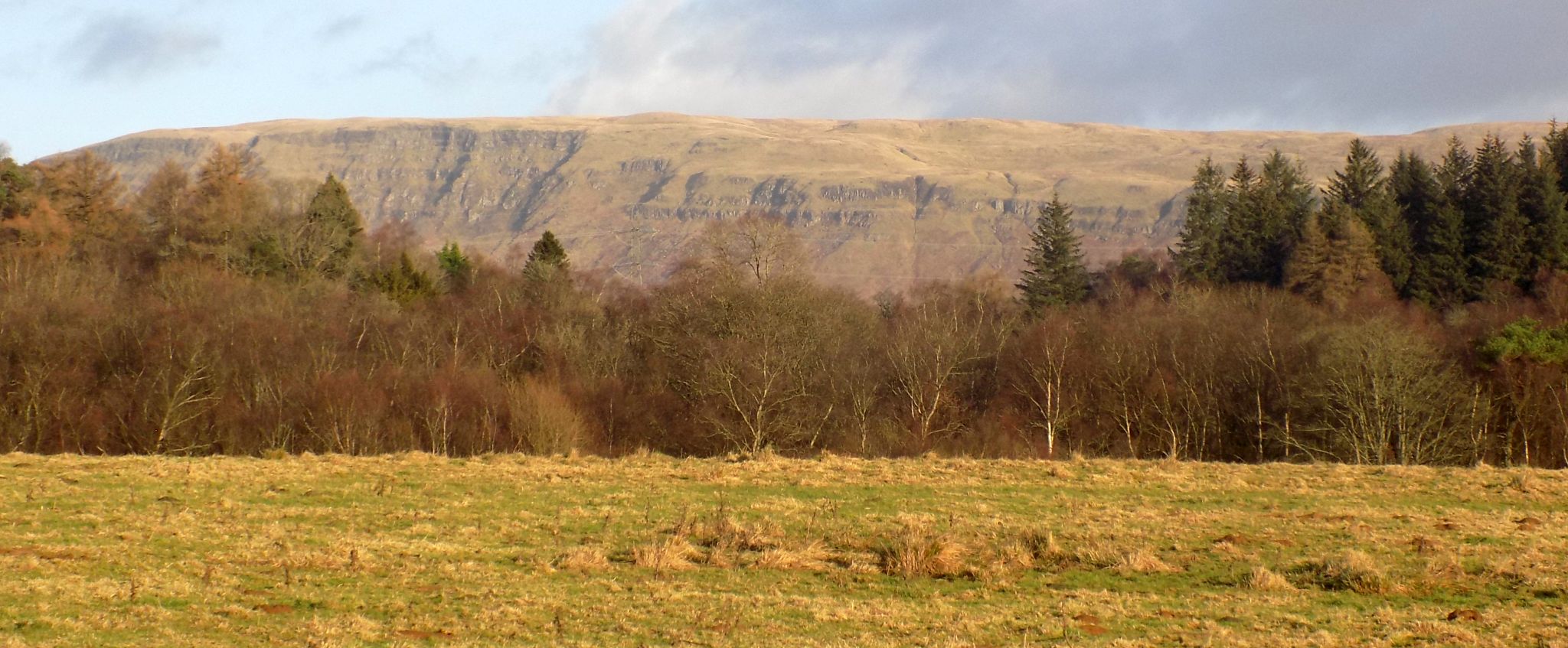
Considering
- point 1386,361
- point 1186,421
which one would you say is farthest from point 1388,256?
point 1386,361

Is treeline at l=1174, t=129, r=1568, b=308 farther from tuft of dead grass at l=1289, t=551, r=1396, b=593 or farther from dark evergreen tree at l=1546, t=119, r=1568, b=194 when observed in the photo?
tuft of dead grass at l=1289, t=551, r=1396, b=593

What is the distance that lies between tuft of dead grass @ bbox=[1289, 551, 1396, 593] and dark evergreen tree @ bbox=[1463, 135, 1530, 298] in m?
60.2

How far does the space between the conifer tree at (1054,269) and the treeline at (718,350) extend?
3722 millimetres

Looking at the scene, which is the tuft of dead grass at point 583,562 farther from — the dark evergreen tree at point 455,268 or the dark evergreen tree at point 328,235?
the dark evergreen tree at point 455,268

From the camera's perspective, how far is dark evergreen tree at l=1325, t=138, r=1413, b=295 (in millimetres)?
69812

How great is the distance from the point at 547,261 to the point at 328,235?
46.7 feet

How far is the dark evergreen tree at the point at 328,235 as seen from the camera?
74438 millimetres

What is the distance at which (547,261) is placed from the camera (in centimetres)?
8269

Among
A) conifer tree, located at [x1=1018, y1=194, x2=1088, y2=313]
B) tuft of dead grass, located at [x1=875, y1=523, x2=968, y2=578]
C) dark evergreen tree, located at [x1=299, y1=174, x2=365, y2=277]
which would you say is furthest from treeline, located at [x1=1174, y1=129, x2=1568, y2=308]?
tuft of dead grass, located at [x1=875, y1=523, x2=968, y2=578]

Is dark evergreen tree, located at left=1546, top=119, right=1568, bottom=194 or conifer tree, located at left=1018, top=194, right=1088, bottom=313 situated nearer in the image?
dark evergreen tree, located at left=1546, top=119, right=1568, bottom=194

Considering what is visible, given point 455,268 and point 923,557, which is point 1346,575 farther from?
point 455,268

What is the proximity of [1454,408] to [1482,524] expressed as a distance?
36.0 meters

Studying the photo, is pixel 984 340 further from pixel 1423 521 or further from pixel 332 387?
pixel 1423 521

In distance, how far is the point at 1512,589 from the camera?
14531 millimetres
